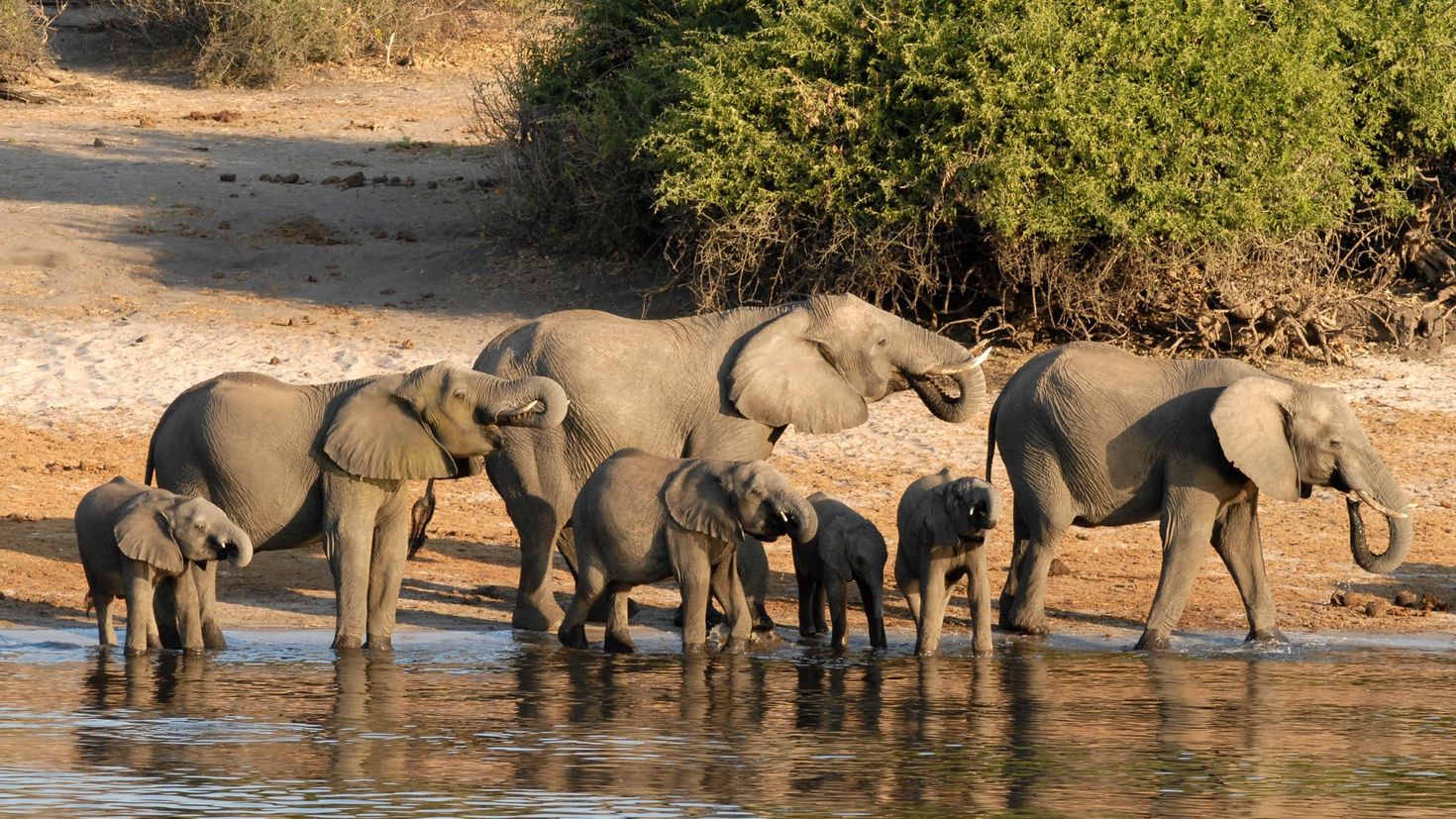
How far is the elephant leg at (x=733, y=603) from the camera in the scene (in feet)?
36.0

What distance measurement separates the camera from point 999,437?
40.4ft

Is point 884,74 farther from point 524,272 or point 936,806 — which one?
point 936,806

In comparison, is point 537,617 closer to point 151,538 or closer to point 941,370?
point 151,538

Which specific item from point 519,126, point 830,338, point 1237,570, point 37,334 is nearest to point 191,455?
point 830,338

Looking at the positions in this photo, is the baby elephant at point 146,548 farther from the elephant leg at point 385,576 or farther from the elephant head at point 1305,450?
the elephant head at point 1305,450

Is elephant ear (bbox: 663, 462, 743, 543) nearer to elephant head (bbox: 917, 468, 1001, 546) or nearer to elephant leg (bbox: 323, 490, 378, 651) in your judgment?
elephant head (bbox: 917, 468, 1001, 546)

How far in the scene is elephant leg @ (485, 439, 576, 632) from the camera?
11773 mm

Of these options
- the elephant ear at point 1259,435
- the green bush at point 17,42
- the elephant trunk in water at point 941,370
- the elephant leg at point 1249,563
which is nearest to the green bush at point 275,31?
the green bush at point 17,42

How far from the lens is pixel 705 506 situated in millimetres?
10797

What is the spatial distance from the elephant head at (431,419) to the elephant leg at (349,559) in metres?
0.22

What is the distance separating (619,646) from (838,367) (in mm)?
2093

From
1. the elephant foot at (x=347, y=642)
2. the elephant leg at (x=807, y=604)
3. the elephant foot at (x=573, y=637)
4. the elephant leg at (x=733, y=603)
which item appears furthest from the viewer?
the elephant leg at (x=807, y=604)

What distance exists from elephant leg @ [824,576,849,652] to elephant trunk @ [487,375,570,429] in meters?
1.80

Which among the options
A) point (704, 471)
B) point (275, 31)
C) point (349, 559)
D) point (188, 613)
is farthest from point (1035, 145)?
point (275, 31)
